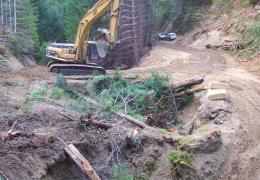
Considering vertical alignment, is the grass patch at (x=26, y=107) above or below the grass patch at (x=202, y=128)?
above

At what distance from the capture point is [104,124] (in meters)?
8.75

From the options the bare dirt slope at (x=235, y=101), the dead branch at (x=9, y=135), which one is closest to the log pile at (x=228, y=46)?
the bare dirt slope at (x=235, y=101)

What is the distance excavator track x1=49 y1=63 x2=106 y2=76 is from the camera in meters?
15.6

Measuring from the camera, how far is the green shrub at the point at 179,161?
8.45 metres

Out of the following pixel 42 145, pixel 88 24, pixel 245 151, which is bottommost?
pixel 245 151

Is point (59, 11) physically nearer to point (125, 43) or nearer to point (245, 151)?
point (125, 43)

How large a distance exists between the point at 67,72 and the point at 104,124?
7.33m

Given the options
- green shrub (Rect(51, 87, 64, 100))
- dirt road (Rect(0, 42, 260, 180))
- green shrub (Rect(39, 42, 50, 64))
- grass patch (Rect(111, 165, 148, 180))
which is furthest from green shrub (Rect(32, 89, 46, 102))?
green shrub (Rect(39, 42, 50, 64))

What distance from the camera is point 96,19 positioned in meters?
15.8

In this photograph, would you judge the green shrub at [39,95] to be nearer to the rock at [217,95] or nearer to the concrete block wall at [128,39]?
the rock at [217,95]

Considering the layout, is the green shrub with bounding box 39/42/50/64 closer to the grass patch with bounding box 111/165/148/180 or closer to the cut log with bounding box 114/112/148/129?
the cut log with bounding box 114/112/148/129

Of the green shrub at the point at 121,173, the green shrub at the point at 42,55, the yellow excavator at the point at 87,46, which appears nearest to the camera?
the green shrub at the point at 121,173

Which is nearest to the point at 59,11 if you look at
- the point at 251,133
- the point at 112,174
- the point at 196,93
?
the point at 196,93

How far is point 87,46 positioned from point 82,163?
30.4 ft
